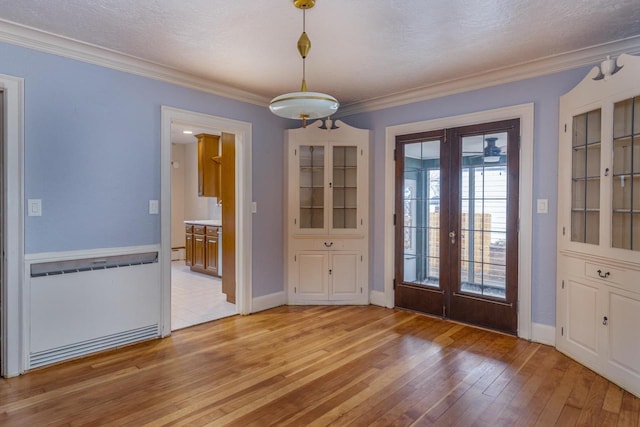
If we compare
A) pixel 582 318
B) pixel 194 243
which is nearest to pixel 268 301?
pixel 194 243

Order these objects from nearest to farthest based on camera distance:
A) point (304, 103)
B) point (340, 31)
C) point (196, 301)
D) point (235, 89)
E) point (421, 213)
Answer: point (304, 103) → point (340, 31) → point (235, 89) → point (421, 213) → point (196, 301)

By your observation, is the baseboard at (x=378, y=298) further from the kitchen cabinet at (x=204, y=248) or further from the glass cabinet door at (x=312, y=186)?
the kitchen cabinet at (x=204, y=248)

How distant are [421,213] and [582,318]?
1777 millimetres

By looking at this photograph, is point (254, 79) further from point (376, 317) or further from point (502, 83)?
point (376, 317)

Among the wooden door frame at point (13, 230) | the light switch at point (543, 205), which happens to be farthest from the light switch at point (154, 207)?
the light switch at point (543, 205)

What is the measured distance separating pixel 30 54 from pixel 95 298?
1939 millimetres

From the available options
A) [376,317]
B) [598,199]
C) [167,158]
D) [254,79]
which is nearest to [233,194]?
[167,158]

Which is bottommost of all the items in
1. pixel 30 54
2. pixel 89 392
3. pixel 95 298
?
pixel 89 392

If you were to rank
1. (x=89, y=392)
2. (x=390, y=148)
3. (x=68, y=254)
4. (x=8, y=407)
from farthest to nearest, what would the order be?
(x=390, y=148) → (x=68, y=254) → (x=89, y=392) → (x=8, y=407)

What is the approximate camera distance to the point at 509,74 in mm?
3518

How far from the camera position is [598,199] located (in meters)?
2.85

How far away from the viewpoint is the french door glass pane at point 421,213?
13.5 ft

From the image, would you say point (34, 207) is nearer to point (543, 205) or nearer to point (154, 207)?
point (154, 207)

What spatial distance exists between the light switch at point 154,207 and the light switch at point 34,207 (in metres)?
0.83
